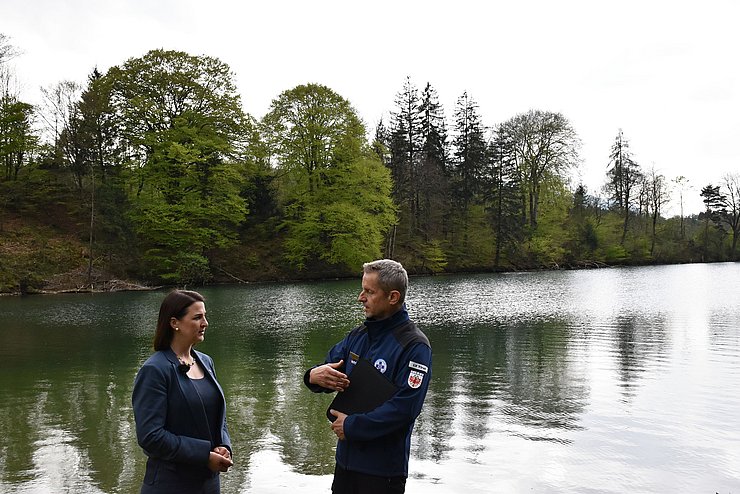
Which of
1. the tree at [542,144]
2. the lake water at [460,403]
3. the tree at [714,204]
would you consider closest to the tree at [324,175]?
the tree at [542,144]

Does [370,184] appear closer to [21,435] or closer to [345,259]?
[345,259]

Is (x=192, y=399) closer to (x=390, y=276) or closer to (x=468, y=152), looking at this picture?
(x=390, y=276)

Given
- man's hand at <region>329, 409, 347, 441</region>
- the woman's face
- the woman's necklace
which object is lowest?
A: man's hand at <region>329, 409, 347, 441</region>

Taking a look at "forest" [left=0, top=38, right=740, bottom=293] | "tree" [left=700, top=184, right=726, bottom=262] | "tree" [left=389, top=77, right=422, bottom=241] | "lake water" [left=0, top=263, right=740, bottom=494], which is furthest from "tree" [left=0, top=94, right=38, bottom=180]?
"tree" [left=700, top=184, right=726, bottom=262]

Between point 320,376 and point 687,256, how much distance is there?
64180 millimetres

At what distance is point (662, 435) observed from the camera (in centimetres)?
684

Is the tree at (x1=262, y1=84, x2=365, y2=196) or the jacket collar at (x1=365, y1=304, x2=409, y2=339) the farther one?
the tree at (x1=262, y1=84, x2=365, y2=196)

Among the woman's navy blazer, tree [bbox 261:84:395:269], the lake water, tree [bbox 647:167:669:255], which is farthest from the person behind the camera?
tree [bbox 647:167:669:255]

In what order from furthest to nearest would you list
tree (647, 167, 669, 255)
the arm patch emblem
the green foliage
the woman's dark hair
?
tree (647, 167, 669, 255), the green foliage, the woman's dark hair, the arm patch emblem

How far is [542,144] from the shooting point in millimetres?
51031

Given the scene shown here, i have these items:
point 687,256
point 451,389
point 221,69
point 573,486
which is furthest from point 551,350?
point 687,256

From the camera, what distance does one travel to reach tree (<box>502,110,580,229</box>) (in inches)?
1980

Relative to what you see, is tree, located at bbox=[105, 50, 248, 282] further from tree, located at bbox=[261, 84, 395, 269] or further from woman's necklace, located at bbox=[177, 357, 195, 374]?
woman's necklace, located at bbox=[177, 357, 195, 374]

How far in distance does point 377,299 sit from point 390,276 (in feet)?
0.44
